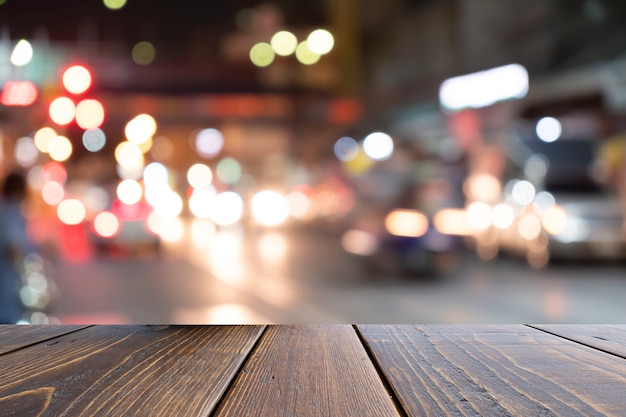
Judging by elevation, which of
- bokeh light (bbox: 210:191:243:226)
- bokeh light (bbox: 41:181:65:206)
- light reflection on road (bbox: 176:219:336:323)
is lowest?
light reflection on road (bbox: 176:219:336:323)

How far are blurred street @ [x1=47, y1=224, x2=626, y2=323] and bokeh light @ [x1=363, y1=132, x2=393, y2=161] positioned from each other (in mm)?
15802

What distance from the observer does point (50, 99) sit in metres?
8.56

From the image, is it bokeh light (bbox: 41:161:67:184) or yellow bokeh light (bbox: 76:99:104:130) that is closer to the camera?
yellow bokeh light (bbox: 76:99:104:130)

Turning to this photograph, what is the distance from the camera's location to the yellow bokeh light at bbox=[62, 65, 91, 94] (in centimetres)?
794

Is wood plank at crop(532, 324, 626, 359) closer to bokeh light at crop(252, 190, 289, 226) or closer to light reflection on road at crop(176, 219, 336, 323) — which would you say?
light reflection on road at crop(176, 219, 336, 323)

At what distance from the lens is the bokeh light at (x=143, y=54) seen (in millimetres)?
37594

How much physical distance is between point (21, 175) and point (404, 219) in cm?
720

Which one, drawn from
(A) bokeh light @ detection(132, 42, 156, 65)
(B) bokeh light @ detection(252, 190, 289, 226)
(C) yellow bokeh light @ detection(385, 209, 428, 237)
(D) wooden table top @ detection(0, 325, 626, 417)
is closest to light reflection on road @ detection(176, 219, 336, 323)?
(C) yellow bokeh light @ detection(385, 209, 428, 237)

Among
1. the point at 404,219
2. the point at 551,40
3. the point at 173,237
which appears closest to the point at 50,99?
the point at 404,219

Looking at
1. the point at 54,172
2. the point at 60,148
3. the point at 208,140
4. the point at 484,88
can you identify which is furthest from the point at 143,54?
the point at 60,148

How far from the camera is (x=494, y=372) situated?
1.36 meters

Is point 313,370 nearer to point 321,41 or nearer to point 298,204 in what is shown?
point 298,204

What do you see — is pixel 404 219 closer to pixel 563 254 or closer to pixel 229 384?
pixel 563 254

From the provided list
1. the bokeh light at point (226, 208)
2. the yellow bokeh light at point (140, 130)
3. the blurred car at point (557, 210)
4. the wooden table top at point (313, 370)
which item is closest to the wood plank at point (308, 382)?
the wooden table top at point (313, 370)
